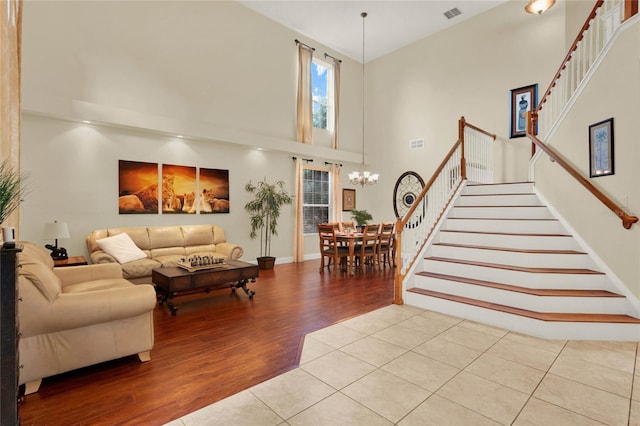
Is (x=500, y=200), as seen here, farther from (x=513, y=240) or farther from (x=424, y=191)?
(x=424, y=191)

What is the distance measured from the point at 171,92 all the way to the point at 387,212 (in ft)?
21.3

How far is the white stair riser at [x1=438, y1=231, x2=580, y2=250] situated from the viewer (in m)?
3.99

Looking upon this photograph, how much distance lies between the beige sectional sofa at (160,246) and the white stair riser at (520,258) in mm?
3874

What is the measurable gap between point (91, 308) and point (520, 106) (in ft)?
27.3

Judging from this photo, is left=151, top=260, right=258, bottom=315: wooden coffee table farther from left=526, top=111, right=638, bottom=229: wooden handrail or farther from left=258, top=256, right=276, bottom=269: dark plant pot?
left=526, top=111, right=638, bottom=229: wooden handrail

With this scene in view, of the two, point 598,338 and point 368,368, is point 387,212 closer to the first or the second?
point 598,338

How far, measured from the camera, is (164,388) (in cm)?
237

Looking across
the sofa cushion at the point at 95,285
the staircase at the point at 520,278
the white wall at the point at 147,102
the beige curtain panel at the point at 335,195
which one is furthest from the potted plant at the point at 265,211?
the staircase at the point at 520,278

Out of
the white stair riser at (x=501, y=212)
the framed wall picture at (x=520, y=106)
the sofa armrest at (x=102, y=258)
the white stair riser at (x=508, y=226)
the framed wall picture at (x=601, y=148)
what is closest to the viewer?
the framed wall picture at (x=601, y=148)

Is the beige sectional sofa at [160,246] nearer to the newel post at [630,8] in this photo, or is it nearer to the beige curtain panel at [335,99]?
the beige curtain panel at [335,99]

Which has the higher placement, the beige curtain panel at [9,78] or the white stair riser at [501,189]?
the beige curtain panel at [9,78]

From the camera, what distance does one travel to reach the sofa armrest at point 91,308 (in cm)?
236

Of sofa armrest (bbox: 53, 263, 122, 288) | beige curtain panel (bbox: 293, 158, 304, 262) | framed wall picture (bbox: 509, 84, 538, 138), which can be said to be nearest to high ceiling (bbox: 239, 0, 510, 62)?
framed wall picture (bbox: 509, 84, 538, 138)

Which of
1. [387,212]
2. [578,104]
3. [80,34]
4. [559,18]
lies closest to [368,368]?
[578,104]
